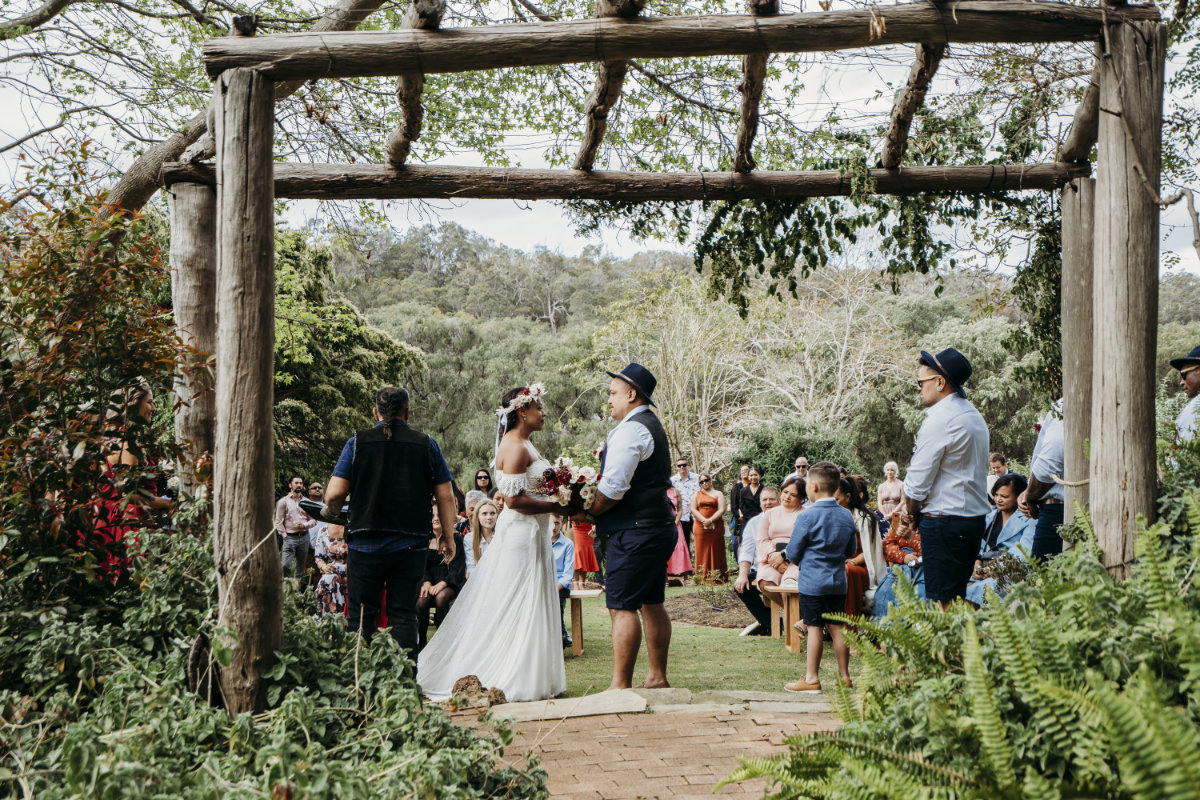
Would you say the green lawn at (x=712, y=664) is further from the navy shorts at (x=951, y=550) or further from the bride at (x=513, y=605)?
the navy shorts at (x=951, y=550)

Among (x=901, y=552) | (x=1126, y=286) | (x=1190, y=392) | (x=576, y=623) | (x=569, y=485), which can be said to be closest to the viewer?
(x=1126, y=286)

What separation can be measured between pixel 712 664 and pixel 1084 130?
4.93 m

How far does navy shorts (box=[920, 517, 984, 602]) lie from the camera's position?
5.56 metres

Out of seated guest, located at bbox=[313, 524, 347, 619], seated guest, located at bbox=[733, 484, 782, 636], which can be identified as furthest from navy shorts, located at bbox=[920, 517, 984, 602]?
seated guest, located at bbox=[313, 524, 347, 619]

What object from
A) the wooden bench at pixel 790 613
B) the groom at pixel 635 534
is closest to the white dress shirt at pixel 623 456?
the groom at pixel 635 534

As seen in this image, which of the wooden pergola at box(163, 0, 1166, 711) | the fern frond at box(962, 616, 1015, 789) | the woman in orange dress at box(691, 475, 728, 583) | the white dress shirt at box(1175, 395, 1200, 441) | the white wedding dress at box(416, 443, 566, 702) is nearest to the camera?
the fern frond at box(962, 616, 1015, 789)

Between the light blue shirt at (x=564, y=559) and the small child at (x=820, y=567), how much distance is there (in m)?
2.75

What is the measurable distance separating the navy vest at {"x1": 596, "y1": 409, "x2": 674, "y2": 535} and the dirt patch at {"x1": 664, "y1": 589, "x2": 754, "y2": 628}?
5.11 m

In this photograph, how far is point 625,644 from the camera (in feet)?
18.9

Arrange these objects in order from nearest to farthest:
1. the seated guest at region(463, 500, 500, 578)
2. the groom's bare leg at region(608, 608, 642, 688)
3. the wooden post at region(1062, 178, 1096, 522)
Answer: the groom's bare leg at region(608, 608, 642, 688), the wooden post at region(1062, 178, 1096, 522), the seated guest at region(463, 500, 500, 578)

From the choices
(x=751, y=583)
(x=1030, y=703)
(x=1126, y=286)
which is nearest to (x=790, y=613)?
(x=751, y=583)

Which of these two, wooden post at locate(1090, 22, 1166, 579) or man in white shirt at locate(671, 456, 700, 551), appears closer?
wooden post at locate(1090, 22, 1166, 579)

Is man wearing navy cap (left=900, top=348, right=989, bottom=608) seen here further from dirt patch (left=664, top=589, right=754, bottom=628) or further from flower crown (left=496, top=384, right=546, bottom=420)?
dirt patch (left=664, top=589, right=754, bottom=628)

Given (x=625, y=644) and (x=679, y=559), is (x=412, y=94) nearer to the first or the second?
(x=625, y=644)
